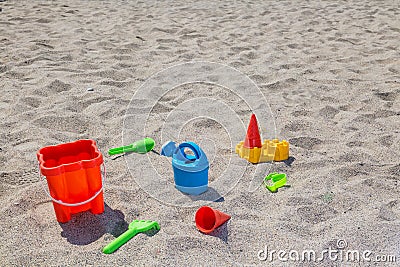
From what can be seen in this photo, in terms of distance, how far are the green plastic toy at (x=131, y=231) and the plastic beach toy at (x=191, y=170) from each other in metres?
0.34

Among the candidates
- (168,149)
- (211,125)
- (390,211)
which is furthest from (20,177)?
(390,211)

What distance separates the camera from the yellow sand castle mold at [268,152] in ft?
8.46

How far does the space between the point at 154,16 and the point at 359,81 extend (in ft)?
10.3

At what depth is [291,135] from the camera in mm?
2918

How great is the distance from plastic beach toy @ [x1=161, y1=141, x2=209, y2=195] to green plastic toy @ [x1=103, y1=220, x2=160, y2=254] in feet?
1.11

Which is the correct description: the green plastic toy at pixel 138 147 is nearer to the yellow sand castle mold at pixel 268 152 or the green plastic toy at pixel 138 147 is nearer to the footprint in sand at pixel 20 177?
the footprint in sand at pixel 20 177

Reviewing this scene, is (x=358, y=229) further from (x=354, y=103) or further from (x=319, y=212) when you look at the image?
(x=354, y=103)

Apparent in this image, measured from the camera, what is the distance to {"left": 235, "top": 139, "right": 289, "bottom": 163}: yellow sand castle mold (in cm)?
258

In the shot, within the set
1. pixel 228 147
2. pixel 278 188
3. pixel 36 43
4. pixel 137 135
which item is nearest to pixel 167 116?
pixel 137 135

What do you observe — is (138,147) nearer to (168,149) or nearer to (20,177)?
(168,149)

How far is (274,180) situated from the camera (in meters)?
2.39

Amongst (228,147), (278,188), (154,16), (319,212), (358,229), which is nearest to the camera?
(358,229)

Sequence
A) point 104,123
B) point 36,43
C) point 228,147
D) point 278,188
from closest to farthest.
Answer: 1. point 278,188
2. point 228,147
3. point 104,123
4. point 36,43

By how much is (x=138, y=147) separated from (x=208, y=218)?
79 centimetres
